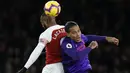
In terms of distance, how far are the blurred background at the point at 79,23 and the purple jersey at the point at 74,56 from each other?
4612mm

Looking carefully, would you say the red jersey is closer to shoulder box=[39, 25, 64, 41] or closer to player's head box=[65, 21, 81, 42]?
shoulder box=[39, 25, 64, 41]

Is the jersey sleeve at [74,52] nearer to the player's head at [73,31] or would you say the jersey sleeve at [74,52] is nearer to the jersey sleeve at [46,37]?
the player's head at [73,31]

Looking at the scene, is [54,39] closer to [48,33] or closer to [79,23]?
[48,33]

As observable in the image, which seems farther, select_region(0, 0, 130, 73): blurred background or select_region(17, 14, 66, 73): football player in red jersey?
select_region(0, 0, 130, 73): blurred background

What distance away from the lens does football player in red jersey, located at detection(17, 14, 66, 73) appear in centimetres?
637

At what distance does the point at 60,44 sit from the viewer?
254 inches

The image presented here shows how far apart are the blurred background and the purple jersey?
15.1 feet

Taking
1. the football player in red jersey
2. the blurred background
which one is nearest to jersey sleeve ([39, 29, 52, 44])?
the football player in red jersey

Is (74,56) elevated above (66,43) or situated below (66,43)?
below

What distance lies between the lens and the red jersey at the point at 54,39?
643cm

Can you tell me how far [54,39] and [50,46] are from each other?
0.11 m

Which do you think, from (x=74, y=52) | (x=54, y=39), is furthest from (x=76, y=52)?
(x=54, y=39)

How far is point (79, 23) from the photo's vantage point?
Answer: 38.8 ft

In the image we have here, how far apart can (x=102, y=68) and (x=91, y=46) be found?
496 cm
